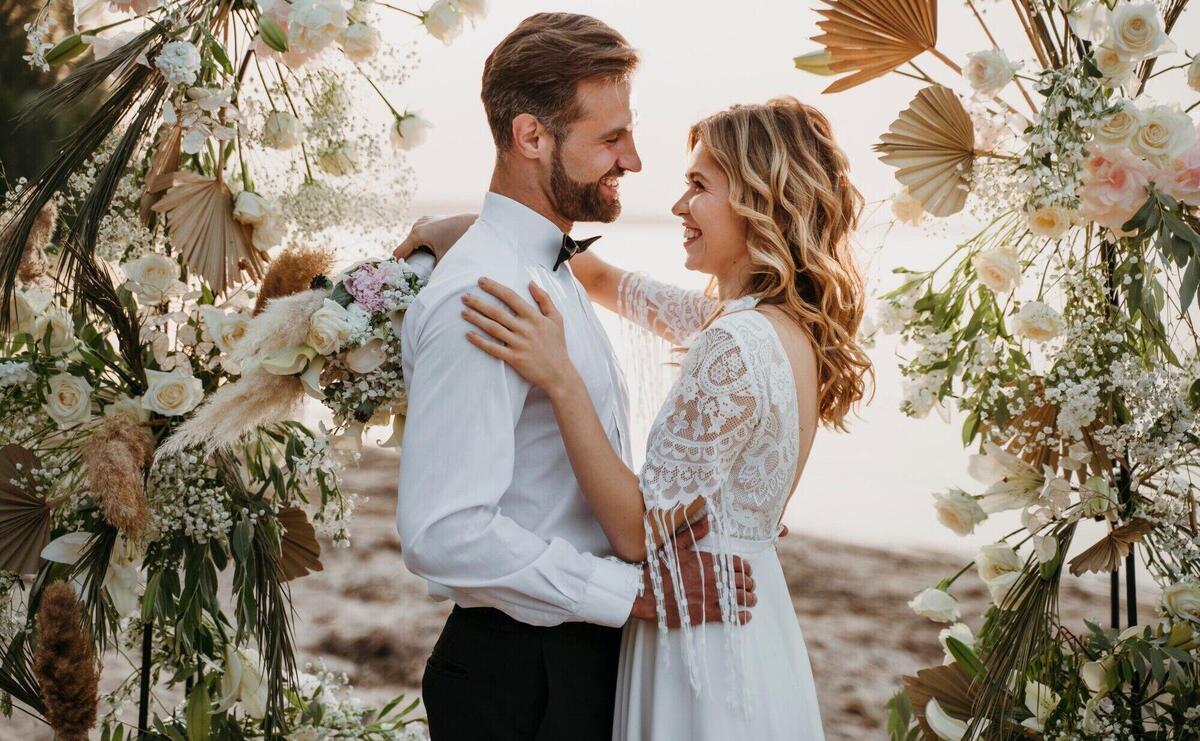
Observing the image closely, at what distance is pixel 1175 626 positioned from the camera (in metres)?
1.87

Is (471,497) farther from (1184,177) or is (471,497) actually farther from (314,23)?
(1184,177)

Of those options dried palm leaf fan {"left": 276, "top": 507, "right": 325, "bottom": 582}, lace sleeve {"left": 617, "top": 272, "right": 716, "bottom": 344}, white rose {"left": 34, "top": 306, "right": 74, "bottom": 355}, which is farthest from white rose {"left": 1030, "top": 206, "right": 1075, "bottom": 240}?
white rose {"left": 34, "top": 306, "right": 74, "bottom": 355}

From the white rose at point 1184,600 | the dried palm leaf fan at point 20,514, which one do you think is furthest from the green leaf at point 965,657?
the dried palm leaf fan at point 20,514

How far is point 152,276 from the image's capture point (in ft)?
5.95

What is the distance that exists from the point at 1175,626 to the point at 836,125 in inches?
40.8

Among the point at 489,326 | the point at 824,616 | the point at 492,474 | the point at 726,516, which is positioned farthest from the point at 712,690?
the point at 824,616

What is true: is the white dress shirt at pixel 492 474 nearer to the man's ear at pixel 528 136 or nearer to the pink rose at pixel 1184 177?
the man's ear at pixel 528 136

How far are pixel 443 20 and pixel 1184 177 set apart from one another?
4.13ft

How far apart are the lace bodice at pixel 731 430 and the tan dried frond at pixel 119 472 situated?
78 cm

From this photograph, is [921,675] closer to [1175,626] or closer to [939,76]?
[1175,626]

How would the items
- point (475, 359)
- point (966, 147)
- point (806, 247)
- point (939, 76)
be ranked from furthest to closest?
point (939, 76) < point (966, 147) < point (806, 247) < point (475, 359)

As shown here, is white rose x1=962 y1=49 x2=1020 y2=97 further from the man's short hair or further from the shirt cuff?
the shirt cuff

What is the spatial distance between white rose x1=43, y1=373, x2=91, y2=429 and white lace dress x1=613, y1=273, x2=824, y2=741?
937 mm

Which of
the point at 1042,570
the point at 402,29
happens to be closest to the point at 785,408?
the point at 1042,570
